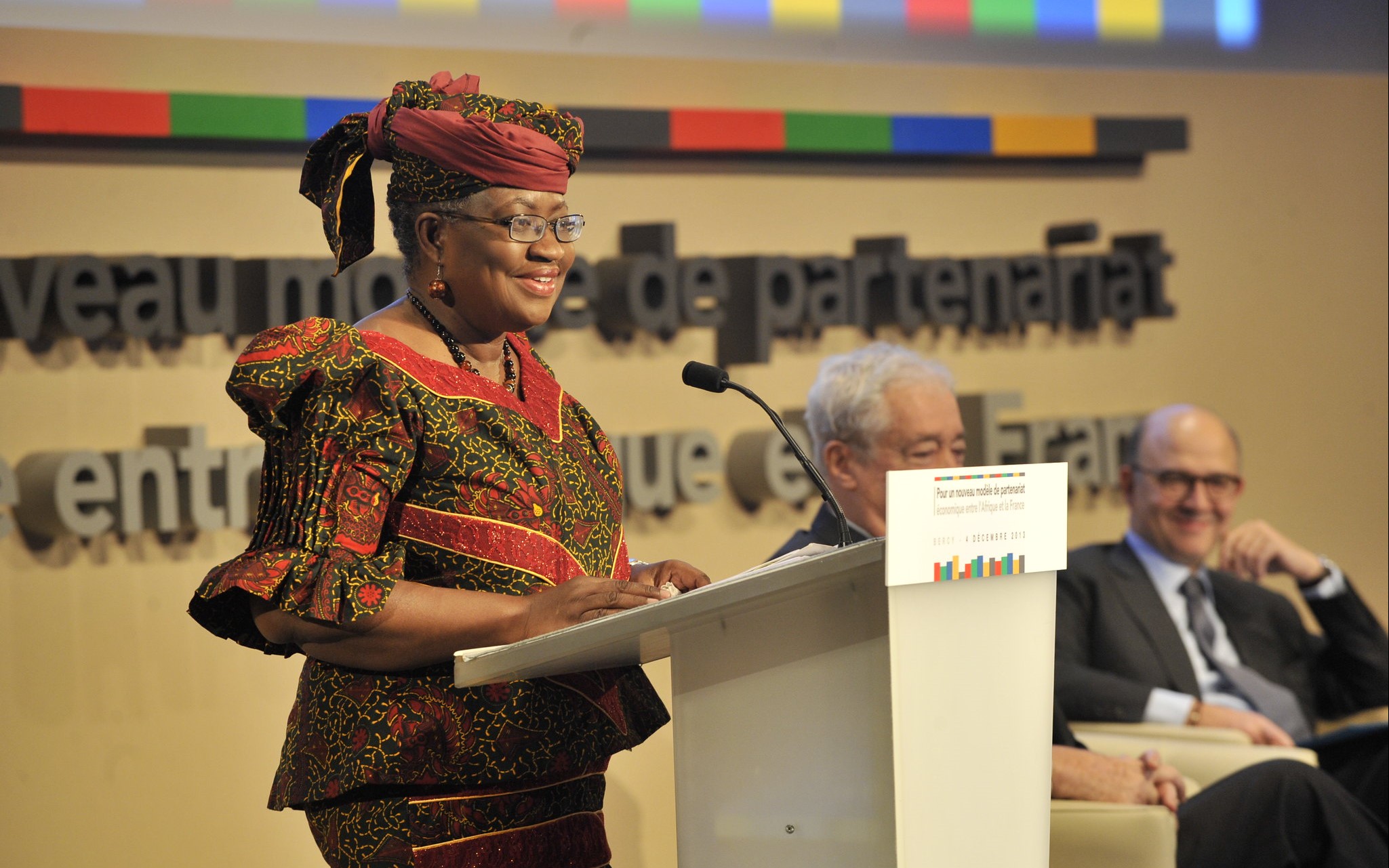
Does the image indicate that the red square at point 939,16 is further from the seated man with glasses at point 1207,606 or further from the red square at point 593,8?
the seated man with glasses at point 1207,606

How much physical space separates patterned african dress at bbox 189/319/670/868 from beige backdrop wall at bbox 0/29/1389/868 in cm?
174

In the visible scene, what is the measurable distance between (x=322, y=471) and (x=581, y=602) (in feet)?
1.03

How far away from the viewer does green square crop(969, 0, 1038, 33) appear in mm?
4527

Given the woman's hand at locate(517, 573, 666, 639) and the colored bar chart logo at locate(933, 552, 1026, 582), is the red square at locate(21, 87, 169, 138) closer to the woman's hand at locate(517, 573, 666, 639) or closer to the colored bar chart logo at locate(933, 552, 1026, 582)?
the woman's hand at locate(517, 573, 666, 639)

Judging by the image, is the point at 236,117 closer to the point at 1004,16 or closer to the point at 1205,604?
the point at 1004,16

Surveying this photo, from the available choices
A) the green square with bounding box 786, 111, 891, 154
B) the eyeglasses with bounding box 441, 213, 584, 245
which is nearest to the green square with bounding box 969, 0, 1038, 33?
the green square with bounding box 786, 111, 891, 154

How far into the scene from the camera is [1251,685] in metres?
3.65

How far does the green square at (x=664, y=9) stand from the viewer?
402 centimetres

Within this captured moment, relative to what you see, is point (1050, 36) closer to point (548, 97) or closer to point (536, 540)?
point (548, 97)

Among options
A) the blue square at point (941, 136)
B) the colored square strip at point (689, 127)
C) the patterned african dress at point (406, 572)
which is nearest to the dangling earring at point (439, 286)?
the patterned african dress at point (406, 572)

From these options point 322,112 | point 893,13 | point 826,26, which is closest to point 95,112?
point 322,112

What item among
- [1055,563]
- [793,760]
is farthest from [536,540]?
[1055,563]

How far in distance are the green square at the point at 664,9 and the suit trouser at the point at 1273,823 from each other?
234cm

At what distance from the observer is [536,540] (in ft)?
5.78
